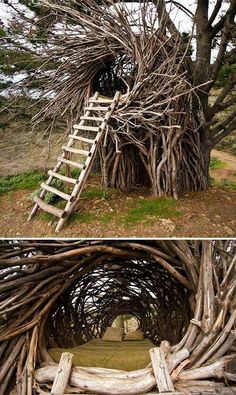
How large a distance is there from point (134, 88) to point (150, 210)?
4.14 feet

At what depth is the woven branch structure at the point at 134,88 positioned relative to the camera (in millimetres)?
4242

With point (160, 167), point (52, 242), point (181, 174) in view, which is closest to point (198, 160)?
point (181, 174)

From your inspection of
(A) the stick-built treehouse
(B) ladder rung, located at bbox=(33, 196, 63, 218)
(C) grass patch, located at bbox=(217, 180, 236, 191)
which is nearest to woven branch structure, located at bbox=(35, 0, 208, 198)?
(A) the stick-built treehouse

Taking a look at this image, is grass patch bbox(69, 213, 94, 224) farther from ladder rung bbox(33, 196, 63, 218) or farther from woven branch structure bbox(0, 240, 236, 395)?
woven branch structure bbox(0, 240, 236, 395)

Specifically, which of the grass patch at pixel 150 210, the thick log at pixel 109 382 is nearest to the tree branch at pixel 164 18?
the grass patch at pixel 150 210

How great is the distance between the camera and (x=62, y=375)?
179 cm

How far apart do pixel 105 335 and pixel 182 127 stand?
8.74 feet

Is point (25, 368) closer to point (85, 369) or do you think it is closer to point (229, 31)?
point (85, 369)

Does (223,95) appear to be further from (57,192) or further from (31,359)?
(31,359)

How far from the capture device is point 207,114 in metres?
5.50

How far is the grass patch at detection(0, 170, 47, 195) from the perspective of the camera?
5570 mm

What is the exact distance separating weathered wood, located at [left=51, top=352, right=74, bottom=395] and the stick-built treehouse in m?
2.48

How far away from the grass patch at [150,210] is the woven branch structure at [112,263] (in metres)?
1.58

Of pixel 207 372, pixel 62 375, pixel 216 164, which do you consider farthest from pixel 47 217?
pixel 216 164
